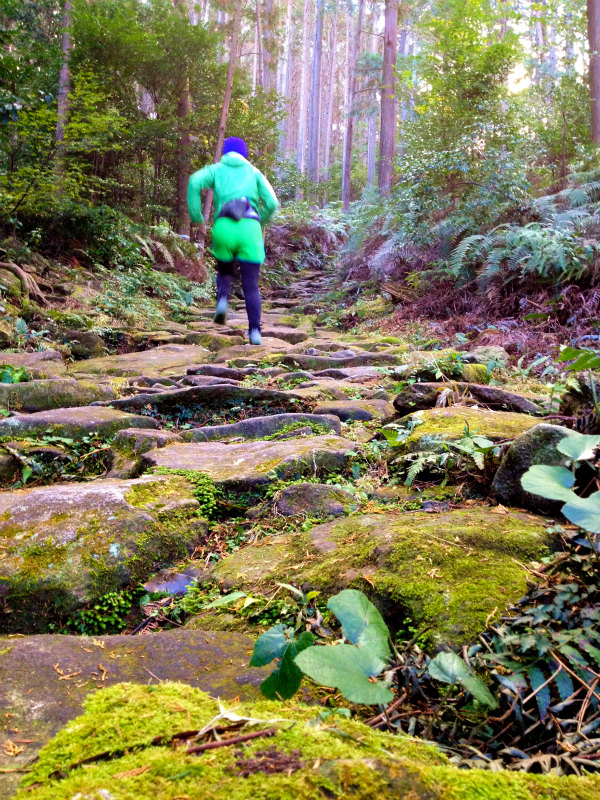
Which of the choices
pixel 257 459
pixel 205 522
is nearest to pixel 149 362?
pixel 257 459

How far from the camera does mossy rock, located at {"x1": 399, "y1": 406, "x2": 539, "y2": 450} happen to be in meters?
2.76

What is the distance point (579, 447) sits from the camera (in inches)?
50.7

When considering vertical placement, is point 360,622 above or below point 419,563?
A: above

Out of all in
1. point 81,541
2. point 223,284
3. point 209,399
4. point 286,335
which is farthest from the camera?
point 286,335

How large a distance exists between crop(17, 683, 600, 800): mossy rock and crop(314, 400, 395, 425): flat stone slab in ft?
10.4

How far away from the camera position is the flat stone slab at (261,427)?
151 inches

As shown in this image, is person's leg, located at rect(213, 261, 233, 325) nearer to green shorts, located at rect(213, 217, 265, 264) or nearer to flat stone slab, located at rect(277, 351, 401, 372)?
green shorts, located at rect(213, 217, 265, 264)

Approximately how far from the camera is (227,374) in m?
5.69

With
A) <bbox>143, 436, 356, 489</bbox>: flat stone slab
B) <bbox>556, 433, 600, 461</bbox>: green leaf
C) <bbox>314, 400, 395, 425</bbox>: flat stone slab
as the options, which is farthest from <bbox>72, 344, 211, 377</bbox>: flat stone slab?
<bbox>556, 433, 600, 461</bbox>: green leaf

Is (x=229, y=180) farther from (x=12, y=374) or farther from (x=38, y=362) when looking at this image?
(x=12, y=374)

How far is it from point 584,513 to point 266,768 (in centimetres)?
73

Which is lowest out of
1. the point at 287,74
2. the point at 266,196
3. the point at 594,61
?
the point at 266,196

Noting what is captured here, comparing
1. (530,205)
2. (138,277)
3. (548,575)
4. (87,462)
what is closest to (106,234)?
(138,277)

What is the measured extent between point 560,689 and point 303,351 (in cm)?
625
